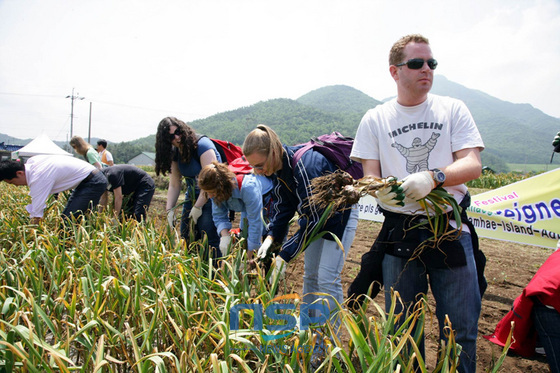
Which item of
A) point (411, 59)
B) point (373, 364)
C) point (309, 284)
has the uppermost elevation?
point (411, 59)

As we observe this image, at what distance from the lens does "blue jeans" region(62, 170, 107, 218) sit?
369 cm

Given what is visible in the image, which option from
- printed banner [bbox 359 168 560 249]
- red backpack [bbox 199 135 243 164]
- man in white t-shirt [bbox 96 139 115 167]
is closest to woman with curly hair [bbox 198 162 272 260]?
red backpack [bbox 199 135 243 164]

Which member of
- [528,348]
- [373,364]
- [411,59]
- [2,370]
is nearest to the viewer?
[373,364]

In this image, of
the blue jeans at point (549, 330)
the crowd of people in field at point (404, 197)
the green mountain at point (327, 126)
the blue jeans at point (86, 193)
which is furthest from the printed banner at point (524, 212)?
the green mountain at point (327, 126)

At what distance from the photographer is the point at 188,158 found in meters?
3.28

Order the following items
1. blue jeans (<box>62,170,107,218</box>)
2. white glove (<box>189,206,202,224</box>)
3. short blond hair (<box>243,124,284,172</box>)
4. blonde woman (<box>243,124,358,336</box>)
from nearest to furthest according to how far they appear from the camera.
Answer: blonde woman (<box>243,124,358,336</box>)
short blond hair (<box>243,124,284,172</box>)
white glove (<box>189,206,202,224</box>)
blue jeans (<box>62,170,107,218</box>)

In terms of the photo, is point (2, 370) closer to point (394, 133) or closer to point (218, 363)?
point (218, 363)

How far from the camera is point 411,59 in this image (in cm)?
157

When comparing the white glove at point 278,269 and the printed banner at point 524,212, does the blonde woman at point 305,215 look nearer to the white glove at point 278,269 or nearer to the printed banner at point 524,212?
the white glove at point 278,269

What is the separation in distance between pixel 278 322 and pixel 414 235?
0.71m

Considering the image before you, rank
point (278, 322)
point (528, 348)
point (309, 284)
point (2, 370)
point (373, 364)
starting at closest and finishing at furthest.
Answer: point (373, 364) → point (2, 370) → point (278, 322) → point (528, 348) → point (309, 284)

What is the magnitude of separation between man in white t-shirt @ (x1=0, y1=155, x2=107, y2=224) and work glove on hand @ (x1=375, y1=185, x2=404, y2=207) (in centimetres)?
287

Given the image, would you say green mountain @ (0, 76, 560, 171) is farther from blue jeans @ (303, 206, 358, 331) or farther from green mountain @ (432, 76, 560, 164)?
blue jeans @ (303, 206, 358, 331)

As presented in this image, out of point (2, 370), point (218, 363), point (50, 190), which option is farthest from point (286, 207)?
point (50, 190)
